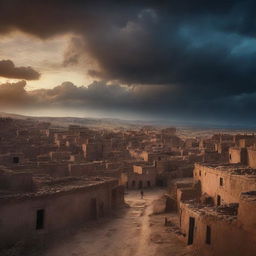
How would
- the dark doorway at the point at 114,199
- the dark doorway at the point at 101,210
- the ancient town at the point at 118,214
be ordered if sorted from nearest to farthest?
the ancient town at the point at 118,214, the dark doorway at the point at 101,210, the dark doorway at the point at 114,199

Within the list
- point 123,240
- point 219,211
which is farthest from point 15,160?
point 219,211

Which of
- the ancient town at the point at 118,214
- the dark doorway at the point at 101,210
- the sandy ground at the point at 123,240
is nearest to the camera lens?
the ancient town at the point at 118,214

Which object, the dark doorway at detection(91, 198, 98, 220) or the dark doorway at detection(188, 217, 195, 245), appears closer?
the dark doorway at detection(188, 217, 195, 245)

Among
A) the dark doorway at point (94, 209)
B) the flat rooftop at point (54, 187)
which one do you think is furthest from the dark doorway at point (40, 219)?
the dark doorway at point (94, 209)

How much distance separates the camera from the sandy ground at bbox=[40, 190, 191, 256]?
21156 mm

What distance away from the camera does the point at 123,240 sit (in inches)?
914

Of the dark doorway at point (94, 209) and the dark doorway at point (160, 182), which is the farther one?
the dark doorway at point (160, 182)

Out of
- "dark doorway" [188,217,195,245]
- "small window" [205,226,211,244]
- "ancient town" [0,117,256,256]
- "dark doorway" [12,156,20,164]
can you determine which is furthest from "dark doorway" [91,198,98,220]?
"dark doorway" [12,156,20,164]

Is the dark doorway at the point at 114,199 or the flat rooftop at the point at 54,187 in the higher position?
the flat rooftop at the point at 54,187

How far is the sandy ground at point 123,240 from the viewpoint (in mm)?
21156

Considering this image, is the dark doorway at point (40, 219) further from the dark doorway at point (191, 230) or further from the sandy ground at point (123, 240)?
the dark doorway at point (191, 230)

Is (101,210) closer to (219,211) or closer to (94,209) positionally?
(94,209)

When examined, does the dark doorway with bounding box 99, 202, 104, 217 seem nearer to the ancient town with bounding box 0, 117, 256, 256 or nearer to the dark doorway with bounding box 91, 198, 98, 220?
the ancient town with bounding box 0, 117, 256, 256

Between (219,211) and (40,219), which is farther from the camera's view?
(40,219)
